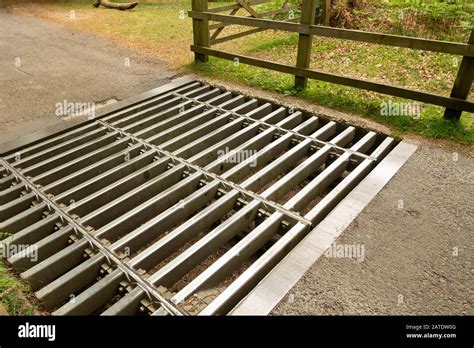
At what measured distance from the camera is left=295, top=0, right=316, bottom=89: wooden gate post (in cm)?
468

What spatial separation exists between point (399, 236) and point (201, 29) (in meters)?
4.92

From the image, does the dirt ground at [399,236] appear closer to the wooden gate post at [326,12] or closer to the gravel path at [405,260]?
the gravel path at [405,260]

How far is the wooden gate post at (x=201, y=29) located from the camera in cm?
601

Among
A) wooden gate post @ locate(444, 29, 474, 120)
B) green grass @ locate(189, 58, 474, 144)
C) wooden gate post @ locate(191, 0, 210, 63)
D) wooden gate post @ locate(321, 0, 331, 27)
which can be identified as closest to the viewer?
wooden gate post @ locate(444, 29, 474, 120)

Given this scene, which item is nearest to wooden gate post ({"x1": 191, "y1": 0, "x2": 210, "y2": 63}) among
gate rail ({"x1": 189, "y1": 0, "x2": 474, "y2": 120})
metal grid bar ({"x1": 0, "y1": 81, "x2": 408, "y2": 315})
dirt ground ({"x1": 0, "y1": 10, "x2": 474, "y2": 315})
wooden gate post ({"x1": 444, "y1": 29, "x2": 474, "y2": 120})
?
gate rail ({"x1": 189, "y1": 0, "x2": 474, "y2": 120})

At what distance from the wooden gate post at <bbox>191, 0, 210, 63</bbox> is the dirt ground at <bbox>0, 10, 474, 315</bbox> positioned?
1.28 meters

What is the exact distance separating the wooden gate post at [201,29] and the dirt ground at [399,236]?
4.21ft

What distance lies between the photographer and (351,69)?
21.9 feet

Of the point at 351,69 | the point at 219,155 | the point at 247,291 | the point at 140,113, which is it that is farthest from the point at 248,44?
the point at 247,291

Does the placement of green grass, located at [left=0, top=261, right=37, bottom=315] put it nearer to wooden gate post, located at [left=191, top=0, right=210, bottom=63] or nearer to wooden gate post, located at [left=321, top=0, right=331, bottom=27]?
wooden gate post, located at [left=191, top=0, right=210, bottom=63]

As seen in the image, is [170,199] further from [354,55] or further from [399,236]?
[354,55]
